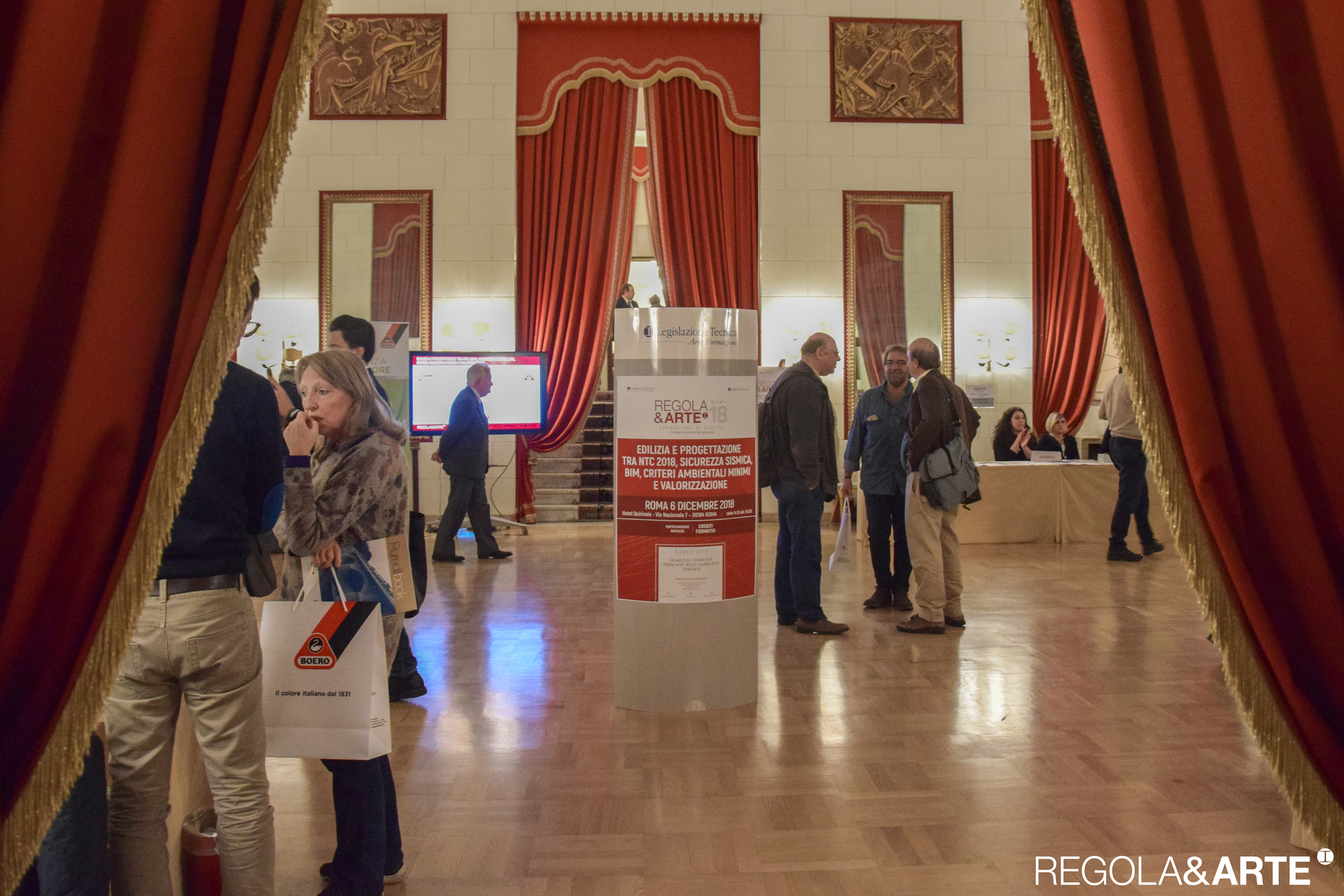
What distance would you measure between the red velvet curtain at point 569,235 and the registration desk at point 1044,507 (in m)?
3.89

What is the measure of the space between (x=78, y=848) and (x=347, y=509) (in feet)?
2.93

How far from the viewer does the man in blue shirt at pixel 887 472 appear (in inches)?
229

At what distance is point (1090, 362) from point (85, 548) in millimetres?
11627

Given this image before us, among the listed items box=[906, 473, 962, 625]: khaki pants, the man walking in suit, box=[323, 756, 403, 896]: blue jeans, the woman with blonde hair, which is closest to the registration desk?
box=[906, 473, 962, 625]: khaki pants

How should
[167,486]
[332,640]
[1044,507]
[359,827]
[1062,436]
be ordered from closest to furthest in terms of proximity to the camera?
[167,486], [332,640], [359,827], [1044,507], [1062,436]

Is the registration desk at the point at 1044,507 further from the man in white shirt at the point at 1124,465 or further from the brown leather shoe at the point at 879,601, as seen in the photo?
the brown leather shoe at the point at 879,601

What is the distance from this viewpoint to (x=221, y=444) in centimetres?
194

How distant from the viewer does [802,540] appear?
5211mm

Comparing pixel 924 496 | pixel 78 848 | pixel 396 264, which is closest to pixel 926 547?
pixel 924 496

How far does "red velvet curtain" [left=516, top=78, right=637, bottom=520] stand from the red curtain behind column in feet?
3.90

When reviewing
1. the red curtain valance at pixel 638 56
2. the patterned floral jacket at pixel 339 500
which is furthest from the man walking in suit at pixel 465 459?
the patterned floral jacket at pixel 339 500

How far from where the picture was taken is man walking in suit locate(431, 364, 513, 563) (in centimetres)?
772

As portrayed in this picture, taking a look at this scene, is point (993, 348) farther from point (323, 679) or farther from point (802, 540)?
point (323, 679)

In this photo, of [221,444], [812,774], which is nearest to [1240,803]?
[812,774]
